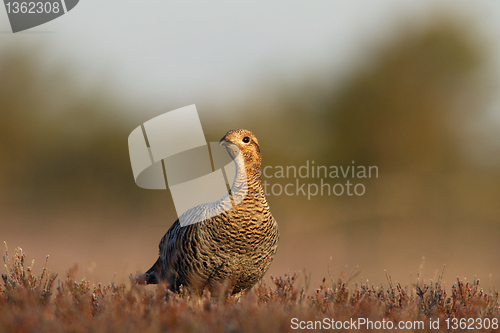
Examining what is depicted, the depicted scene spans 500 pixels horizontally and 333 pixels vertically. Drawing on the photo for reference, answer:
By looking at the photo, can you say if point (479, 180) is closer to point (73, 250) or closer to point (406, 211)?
point (406, 211)

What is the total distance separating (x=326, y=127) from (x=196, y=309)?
50.4 ft

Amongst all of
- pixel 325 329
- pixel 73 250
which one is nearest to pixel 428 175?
pixel 73 250

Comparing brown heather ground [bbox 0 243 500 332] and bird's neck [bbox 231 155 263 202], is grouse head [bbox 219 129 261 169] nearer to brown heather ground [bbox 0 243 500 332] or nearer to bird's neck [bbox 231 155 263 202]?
bird's neck [bbox 231 155 263 202]

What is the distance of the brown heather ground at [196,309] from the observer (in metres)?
2.97

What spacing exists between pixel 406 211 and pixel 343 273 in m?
13.1

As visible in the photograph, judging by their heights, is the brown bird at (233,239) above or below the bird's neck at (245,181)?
below

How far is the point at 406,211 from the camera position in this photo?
55.2 feet

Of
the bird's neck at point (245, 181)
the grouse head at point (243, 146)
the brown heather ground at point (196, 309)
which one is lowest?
the brown heather ground at point (196, 309)

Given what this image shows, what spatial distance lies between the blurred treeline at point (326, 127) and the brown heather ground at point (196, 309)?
12908 mm

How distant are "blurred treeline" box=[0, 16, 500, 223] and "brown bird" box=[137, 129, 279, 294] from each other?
1222 centimetres

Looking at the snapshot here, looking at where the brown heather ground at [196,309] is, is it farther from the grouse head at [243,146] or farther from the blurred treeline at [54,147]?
the blurred treeline at [54,147]

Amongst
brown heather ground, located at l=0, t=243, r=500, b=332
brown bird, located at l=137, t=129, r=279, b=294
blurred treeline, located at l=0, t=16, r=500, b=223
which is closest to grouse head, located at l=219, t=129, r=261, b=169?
brown bird, located at l=137, t=129, r=279, b=294

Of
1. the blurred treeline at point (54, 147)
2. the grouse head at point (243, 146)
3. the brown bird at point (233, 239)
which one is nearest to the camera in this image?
the brown bird at point (233, 239)

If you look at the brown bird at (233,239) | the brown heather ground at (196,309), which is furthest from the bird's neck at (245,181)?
the brown heather ground at (196,309)
